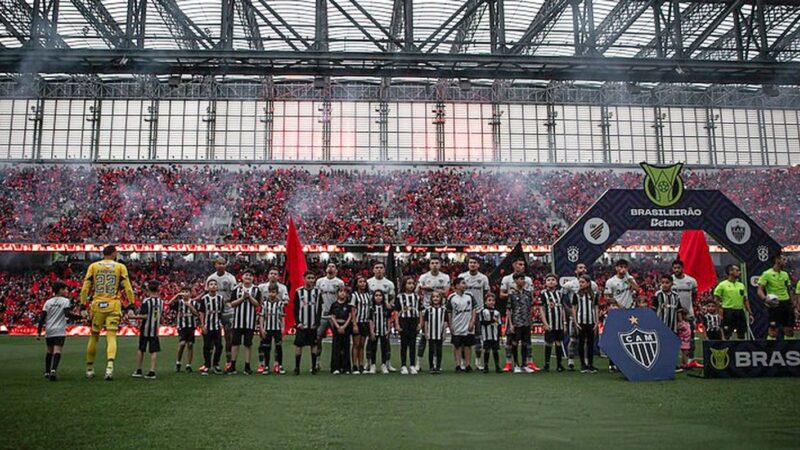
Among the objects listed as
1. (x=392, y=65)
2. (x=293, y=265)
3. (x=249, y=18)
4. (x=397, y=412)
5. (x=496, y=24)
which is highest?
(x=249, y=18)

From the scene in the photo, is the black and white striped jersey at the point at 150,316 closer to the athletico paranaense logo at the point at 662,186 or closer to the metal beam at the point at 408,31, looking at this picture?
the metal beam at the point at 408,31

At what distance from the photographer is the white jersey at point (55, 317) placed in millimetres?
10195

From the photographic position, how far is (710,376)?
9773 mm

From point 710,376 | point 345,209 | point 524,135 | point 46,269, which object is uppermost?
point 524,135

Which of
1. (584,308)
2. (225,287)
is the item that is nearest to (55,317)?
(225,287)

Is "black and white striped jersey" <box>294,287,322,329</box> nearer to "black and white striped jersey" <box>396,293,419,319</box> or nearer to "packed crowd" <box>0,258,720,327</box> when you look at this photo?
"black and white striped jersey" <box>396,293,419,319</box>

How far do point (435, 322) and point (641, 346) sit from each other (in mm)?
3654

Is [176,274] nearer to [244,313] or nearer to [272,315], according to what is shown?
[244,313]

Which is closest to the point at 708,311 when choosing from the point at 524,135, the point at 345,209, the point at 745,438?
the point at 745,438

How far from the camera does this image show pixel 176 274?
33156 mm

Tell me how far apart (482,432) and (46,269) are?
3482 cm

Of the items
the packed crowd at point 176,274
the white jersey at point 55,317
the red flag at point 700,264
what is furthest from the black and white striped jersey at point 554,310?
the packed crowd at point 176,274

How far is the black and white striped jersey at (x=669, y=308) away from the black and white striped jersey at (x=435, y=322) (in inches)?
171

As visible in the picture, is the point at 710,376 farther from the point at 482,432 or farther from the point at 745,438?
the point at 482,432
